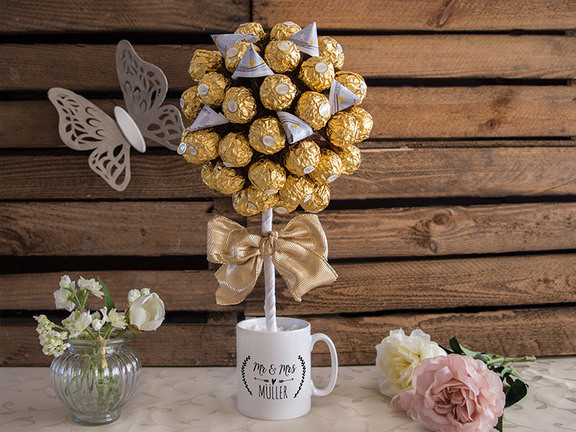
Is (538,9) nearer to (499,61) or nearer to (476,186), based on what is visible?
(499,61)

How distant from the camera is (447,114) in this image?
128 centimetres

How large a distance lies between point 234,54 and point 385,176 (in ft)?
1.65

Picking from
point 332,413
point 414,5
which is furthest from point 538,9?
point 332,413

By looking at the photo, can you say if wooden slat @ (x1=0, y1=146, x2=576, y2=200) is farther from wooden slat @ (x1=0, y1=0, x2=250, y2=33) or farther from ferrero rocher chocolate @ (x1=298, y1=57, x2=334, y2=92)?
ferrero rocher chocolate @ (x1=298, y1=57, x2=334, y2=92)

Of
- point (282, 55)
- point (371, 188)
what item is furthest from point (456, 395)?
point (282, 55)

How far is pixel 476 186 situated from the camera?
1.30m

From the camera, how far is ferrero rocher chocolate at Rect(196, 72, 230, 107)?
91 centimetres

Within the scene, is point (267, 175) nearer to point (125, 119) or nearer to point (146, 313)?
point (146, 313)

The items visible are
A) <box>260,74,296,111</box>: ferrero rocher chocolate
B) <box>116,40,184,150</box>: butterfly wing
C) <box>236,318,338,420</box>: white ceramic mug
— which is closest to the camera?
<box>260,74,296,111</box>: ferrero rocher chocolate

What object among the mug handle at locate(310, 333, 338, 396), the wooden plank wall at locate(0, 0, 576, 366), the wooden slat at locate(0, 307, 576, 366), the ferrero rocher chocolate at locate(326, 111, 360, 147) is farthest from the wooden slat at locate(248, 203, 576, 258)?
the ferrero rocher chocolate at locate(326, 111, 360, 147)

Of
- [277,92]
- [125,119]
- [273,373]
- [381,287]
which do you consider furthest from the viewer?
[381,287]

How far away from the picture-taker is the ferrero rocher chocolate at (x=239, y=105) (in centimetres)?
89

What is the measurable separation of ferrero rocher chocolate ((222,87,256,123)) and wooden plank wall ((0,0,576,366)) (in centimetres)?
37

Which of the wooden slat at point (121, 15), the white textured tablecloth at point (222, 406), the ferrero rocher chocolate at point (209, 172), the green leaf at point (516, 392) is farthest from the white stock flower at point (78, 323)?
the green leaf at point (516, 392)
